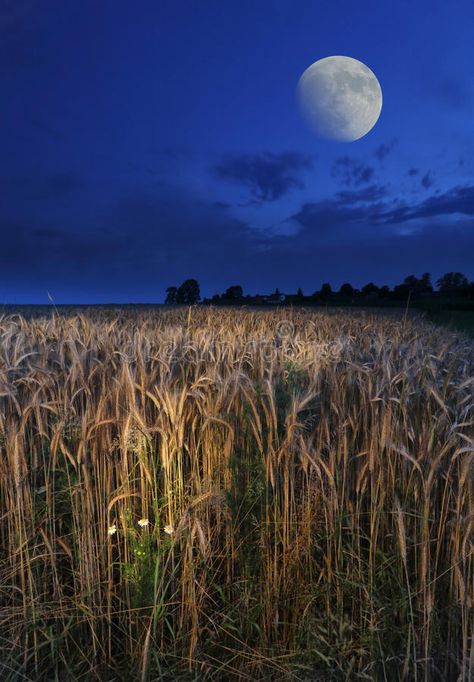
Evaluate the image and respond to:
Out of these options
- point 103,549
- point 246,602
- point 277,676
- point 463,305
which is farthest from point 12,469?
point 463,305

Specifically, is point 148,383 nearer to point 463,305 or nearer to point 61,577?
point 61,577

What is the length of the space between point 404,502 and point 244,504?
783mm

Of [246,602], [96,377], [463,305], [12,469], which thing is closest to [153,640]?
[246,602]

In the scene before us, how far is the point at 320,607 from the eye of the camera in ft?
7.27

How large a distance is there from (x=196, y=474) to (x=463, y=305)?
44594 millimetres

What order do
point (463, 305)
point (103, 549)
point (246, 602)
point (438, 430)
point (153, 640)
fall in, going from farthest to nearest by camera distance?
point (463, 305), point (438, 430), point (103, 549), point (246, 602), point (153, 640)

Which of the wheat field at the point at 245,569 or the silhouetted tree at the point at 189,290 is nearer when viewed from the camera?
the wheat field at the point at 245,569

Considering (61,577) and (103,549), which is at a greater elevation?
(103,549)

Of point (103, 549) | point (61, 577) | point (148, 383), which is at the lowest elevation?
point (61, 577)

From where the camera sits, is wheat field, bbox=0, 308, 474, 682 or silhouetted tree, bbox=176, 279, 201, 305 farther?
silhouetted tree, bbox=176, 279, 201, 305

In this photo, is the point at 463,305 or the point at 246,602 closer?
the point at 246,602

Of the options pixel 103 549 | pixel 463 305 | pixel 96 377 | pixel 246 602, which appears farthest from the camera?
pixel 463 305

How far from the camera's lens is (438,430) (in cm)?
242

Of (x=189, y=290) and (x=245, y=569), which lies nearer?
(x=245, y=569)
